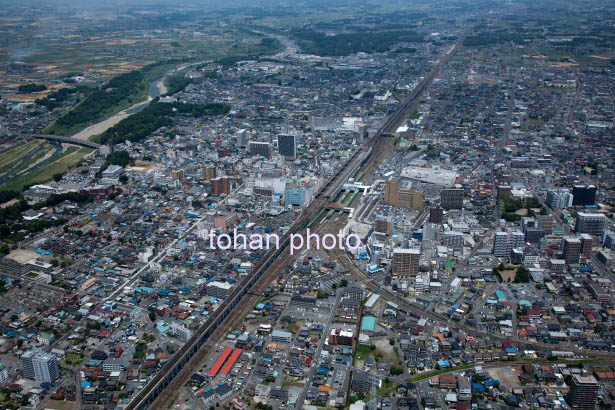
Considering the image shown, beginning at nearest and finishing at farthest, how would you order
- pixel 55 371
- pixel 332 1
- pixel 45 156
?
pixel 55 371
pixel 45 156
pixel 332 1

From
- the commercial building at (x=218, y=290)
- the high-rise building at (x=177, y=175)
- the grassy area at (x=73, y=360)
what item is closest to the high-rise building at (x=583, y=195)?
the commercial building at (x=218, y=290)

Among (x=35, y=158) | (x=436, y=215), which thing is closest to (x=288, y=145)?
(x=436, y=215)

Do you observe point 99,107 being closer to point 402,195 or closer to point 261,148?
A: point 261,148

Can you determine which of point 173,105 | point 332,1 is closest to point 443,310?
point 173,105

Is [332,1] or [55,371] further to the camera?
[332,1]

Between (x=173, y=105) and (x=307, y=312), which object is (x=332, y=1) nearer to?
(x=173, y=105)

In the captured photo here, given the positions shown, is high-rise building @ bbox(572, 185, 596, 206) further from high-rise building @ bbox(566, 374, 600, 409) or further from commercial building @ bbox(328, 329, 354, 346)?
commercial building @ bbox(328, 329, 354, 346)
